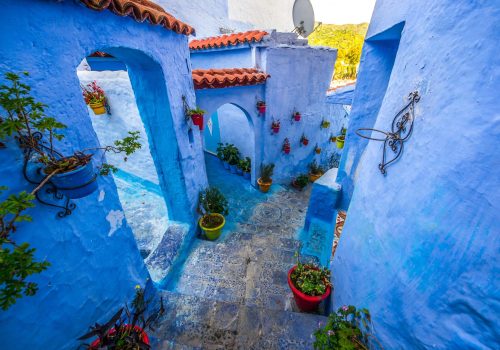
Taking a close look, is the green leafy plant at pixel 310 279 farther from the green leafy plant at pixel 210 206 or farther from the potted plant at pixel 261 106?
the potted plant at pixel 261 106

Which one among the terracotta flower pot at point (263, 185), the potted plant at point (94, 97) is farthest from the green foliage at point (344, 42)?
the potted plant at point (94, 97)

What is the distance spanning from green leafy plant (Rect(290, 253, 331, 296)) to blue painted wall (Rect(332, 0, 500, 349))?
3.20ft

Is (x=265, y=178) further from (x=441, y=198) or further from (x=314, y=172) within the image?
(x=441, y=198)

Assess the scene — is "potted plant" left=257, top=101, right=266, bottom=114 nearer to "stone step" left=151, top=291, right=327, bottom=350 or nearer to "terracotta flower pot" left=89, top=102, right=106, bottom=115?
"terracotta flower pot" left=89, top=102, right=106, bottom=115

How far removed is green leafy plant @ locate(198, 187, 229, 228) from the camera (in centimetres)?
482

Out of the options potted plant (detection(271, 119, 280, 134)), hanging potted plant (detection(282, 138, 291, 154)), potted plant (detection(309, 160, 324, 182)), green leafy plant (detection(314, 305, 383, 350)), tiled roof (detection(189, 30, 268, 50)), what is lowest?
potted plant (detection(309, 160, 324, 182))

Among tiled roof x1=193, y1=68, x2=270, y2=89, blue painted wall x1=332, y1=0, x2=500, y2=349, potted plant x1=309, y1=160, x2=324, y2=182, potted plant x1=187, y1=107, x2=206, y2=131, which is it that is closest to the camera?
blue painted wall x1=332, y1=0, x2=500, y2=349

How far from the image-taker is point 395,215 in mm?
1804

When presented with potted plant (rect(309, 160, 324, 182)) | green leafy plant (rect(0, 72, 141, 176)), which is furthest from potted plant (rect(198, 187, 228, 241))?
potted plant (rect(309, 160, 324, 182))

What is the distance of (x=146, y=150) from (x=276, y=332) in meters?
5.00

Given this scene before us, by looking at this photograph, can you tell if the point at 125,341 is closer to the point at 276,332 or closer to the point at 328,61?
the point at 276,332

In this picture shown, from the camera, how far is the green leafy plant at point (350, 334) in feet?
6.36

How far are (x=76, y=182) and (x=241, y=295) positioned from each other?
308 cm

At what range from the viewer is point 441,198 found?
1355 millimetres
